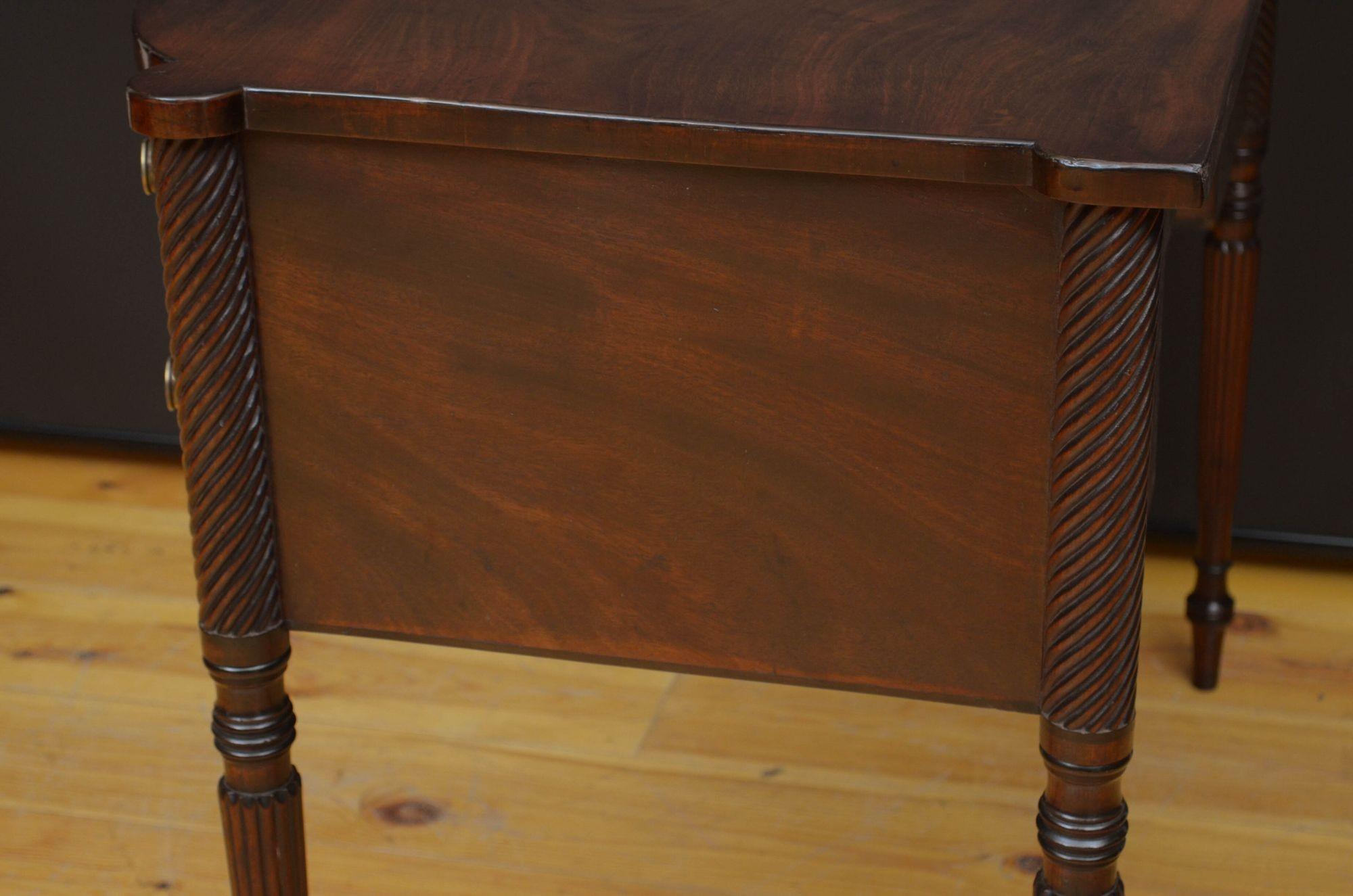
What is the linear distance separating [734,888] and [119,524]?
95cm

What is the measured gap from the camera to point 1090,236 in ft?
2.74

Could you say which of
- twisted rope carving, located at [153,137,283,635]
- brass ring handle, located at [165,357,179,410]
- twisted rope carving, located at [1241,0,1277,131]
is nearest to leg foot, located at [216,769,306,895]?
twisted rope carving, located at [153,137,283,635]

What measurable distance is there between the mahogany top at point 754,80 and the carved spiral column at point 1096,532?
4cm

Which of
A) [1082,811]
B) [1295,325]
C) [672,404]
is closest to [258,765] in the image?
[672,404]

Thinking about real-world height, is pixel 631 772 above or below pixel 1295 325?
below

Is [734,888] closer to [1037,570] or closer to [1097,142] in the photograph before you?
[1037,570]

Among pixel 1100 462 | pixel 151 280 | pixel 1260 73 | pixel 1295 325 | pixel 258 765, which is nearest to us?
pixel 1100 462

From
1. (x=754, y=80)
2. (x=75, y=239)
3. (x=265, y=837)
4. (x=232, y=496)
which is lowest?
(x=265, y=837)

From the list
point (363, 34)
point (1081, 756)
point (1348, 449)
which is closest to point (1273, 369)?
point (1348, 449)

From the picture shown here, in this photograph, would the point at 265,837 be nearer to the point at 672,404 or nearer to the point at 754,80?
the point at 672,404

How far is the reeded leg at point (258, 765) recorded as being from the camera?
1054mm

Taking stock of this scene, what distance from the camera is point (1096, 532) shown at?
89 centimetres

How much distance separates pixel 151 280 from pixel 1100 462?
1414 mm

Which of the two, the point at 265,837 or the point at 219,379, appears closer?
the point at 219,379
